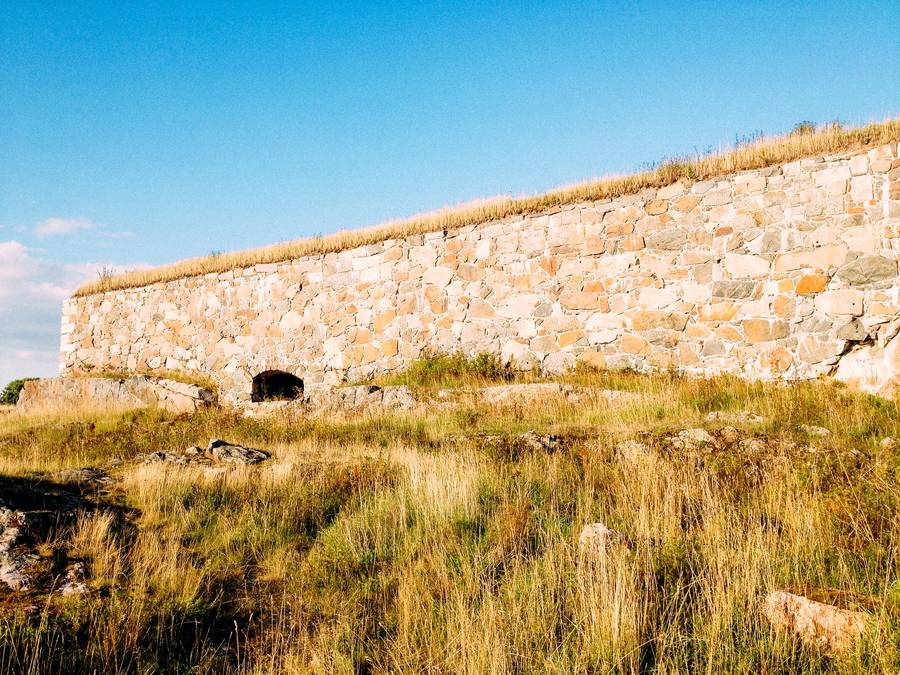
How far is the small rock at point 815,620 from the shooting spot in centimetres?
270

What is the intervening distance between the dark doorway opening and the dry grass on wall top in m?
3.01

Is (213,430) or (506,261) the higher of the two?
(506,261)

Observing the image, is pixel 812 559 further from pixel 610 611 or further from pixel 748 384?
pixel 748 384

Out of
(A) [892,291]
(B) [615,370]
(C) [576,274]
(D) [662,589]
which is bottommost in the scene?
(D) [662,589]

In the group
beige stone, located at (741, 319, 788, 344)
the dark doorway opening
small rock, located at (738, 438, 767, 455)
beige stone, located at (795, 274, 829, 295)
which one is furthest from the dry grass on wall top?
small rock, located at (738, 438, 767, 455)

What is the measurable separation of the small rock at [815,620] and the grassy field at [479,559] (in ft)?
0.23

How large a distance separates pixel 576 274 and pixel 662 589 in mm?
8749

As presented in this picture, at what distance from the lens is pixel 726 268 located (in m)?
10.2

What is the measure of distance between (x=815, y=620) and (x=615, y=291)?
28.8ft

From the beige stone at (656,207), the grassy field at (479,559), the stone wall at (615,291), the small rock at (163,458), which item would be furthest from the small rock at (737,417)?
the small rock at (163,458)

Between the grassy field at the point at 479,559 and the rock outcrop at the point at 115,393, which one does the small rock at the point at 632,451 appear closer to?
the grassy field at the point at 479,559

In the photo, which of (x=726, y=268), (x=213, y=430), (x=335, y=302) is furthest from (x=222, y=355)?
(x=726, y=268)

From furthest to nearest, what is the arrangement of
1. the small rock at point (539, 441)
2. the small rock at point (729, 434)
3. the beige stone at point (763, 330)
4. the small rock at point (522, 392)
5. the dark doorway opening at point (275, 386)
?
the dark doorway opening at point (275, 386)
the small rock at point (522, 392)
the beige stone at point (763, 330)
the small rock at point (539, 441)
the small rock at point (729, 434)

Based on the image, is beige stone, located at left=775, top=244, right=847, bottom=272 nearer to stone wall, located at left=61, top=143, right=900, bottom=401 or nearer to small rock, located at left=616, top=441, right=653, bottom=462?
stone wall, located at left=61, top=143, right=900, bottom=401
